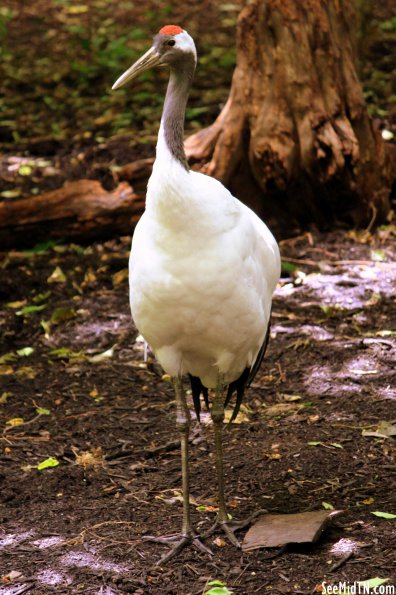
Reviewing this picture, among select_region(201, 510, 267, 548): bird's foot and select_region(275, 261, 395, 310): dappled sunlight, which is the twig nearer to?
select_region(201, 510, 267, 548): bird's foot

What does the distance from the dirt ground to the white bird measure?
0.98 feet

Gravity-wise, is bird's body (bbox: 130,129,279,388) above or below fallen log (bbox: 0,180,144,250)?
above

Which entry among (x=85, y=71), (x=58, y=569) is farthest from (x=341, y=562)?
(x=85, y=71)

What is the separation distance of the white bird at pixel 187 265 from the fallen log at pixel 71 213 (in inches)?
131

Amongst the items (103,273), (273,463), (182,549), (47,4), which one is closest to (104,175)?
(103,273)

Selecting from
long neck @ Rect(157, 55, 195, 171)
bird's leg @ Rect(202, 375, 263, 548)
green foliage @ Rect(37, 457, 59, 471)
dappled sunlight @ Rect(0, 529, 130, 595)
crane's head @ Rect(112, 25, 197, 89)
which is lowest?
green foliage @ Rect(37, 457, 59, 471)

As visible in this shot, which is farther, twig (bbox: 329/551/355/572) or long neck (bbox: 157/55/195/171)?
long neck (bbox: 157/55/195/171)

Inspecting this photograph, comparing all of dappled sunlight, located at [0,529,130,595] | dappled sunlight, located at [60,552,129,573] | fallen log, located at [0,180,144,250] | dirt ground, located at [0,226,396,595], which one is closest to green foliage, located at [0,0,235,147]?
fallen log, located at [0,180,144,250]

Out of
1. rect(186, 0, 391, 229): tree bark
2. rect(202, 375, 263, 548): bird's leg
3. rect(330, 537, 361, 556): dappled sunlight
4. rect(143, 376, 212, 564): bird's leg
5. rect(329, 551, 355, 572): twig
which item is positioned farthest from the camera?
rect(186, 0, 391, 229): tree bark

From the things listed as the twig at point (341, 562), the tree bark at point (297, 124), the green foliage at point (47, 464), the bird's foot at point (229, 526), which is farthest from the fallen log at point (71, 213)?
the twig at point (341, 562)

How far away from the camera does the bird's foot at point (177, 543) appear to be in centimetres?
386

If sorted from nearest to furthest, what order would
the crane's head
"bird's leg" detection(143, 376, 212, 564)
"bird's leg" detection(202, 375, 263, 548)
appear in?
the crane's head, "bird's leg" detection(143, 376, 212, 564), "bird's leg" detection(202, 375, 263, 548)

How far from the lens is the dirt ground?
3746 mm

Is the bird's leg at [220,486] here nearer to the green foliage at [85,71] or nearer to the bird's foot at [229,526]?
the bird's foot at [229,526]
